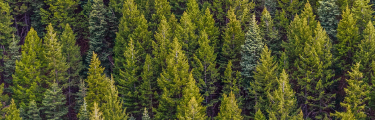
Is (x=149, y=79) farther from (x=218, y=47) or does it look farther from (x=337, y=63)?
(x=337, y=63)

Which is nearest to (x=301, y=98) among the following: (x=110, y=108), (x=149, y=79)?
(x=149, y=79)

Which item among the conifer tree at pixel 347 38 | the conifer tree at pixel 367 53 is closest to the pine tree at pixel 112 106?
the conifer tree at pixel 347 38

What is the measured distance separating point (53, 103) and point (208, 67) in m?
19.2

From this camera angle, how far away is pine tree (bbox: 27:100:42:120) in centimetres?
4375

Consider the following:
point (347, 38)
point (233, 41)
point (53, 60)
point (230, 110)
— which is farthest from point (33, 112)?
point (347, 38)

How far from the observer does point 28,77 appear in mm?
46094

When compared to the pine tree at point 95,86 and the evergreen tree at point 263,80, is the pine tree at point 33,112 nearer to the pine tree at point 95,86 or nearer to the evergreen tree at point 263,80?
the pine tree at point 95,86

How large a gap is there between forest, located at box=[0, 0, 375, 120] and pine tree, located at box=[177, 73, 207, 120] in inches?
4.3

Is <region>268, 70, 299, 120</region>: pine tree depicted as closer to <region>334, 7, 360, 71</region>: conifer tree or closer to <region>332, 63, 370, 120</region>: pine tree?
<region>332, 63, 370, 120</region>: pine tree

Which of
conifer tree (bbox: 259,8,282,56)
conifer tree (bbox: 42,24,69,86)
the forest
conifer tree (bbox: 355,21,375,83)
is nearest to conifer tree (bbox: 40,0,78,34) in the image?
the forest

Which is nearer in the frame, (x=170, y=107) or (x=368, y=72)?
(x=368, y=72)

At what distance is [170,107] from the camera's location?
42.3 m

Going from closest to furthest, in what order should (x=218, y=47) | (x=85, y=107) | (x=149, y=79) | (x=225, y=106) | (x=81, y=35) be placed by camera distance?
(x=225, y=106) → (x=85, y=107) → (x=149, y=79) → (x=218, y=47) → (x=81, y=35)

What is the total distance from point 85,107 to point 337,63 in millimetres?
29135
